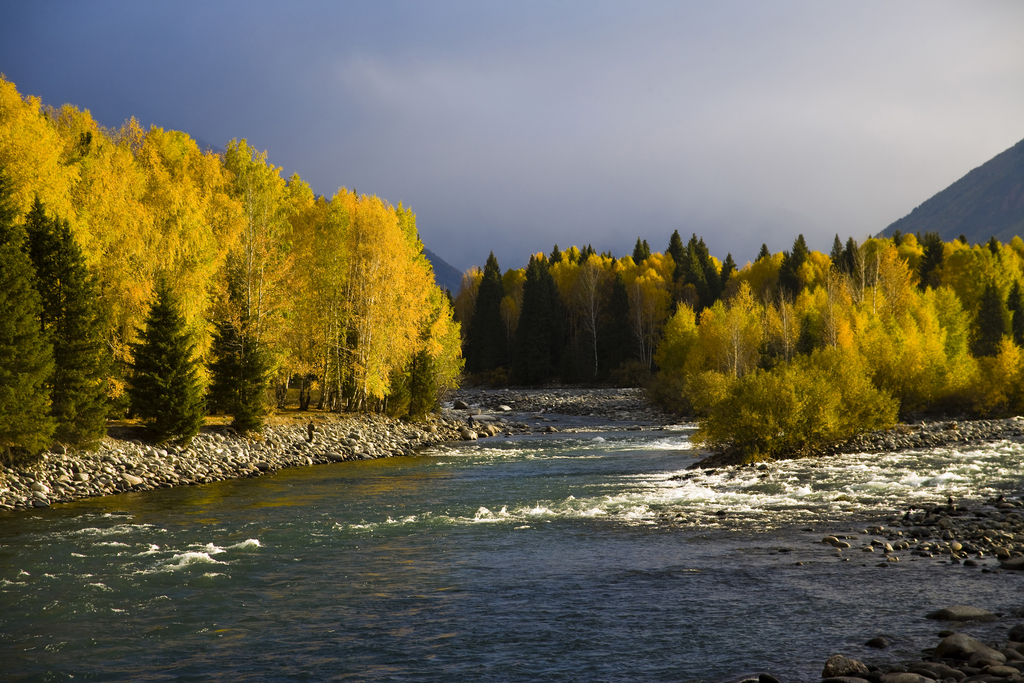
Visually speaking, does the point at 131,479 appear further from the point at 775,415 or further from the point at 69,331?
the point at 775,415

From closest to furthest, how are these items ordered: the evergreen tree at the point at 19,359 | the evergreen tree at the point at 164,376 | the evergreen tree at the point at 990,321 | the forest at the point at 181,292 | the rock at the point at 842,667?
the rock at the point at 842,667 → the evergreen tree at the point at 19,359 → the forest at the point at 181,292 → the evergreen tree at the point at 164,376 → the evergreen tree at the point at 990,321

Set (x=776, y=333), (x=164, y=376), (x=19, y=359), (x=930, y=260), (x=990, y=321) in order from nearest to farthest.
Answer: (x=19, y=359)
(x=164, y=376)
(x=990, y=321)
(x=776, y=333)
(x=930, y=260)

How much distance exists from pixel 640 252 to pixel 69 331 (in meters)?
87.2

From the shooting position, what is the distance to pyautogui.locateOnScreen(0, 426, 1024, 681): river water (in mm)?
8320

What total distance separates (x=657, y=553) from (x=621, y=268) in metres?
84.0

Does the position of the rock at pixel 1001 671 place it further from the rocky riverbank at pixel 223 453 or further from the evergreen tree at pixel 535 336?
the evergreen tree at pixel 535 336

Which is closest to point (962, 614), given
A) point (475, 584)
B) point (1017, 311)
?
point (475, 584)

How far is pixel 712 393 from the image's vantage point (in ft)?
138

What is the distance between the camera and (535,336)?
274 feet

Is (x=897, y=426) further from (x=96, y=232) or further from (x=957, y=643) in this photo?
(x=96, y=232)

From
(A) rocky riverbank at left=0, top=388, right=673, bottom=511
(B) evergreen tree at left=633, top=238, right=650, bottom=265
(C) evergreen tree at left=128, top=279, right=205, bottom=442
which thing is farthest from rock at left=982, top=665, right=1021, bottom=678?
(B) evergreen tree at left=633, top=238, right=650, bottom=265

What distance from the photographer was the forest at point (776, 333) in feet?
88.3

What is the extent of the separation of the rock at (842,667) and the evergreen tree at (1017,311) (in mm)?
64495

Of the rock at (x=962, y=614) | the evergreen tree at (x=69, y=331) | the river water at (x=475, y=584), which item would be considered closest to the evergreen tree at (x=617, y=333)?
the river water at (x=475, y=584)
